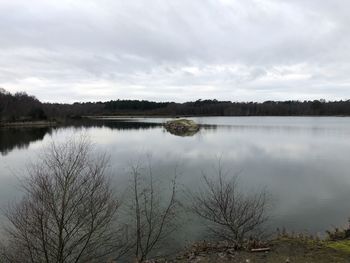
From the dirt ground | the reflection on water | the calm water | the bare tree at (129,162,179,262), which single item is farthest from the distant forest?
the dirt ground

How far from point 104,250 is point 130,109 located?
560 ft

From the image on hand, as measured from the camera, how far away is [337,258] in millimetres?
7062

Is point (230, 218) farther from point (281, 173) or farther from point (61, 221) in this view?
point (281, 173)

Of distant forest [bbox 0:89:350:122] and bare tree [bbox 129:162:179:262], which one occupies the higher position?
distant forest [bbox 0:89:350:122]

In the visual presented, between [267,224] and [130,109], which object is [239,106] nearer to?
[130,109]

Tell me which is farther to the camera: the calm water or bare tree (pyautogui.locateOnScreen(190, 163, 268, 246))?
the calm water

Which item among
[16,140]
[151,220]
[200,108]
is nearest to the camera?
[151,220]

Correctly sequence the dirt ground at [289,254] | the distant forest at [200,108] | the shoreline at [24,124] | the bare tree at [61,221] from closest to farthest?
the dirt ground at [289,254] → the bare tree at [61,221] → the shoreline at [24,124] → the distant forest at [200,108]

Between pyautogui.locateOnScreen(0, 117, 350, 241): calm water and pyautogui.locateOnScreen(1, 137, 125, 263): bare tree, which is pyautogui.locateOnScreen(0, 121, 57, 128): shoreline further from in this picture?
pyautogui.locateOnScreen(1, 137, 125, 263): bare tree

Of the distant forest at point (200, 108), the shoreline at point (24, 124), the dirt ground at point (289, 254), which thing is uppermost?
the distant forest at point (200, 108)

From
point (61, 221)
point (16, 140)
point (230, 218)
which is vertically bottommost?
point (16, 140)

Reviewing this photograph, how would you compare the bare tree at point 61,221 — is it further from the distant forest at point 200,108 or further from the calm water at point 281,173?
the distant forest at point 200,108

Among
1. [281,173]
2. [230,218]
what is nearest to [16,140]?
[281,173]

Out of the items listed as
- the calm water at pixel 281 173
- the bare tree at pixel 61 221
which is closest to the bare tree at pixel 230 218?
the calm water at pixel 281 173
